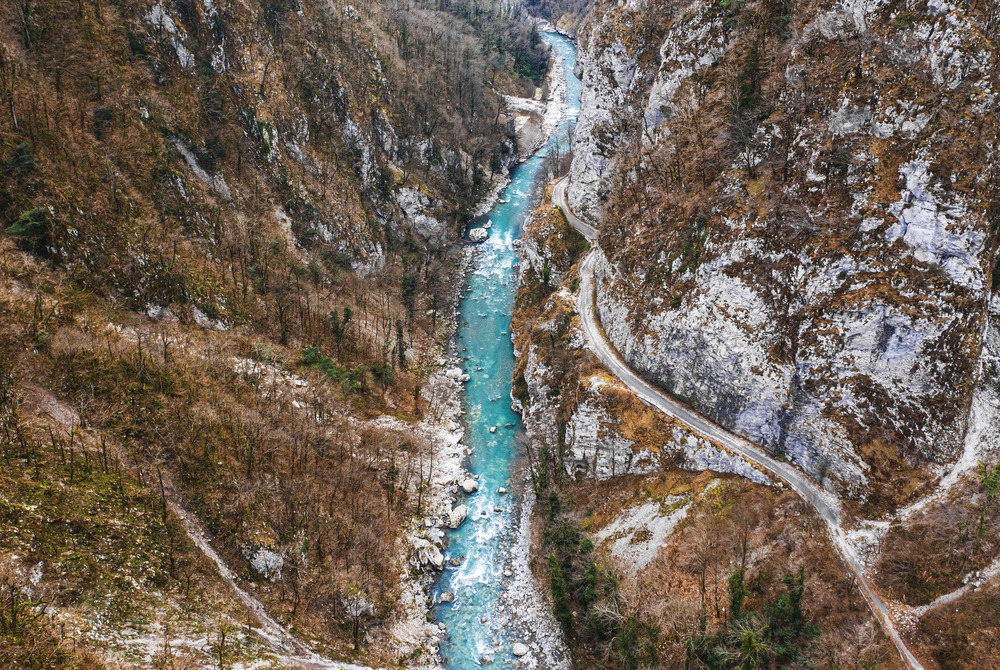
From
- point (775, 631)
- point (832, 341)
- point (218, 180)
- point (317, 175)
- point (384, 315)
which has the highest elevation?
point (317, 175)

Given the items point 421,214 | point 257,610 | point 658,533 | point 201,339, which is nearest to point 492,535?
point 658,533

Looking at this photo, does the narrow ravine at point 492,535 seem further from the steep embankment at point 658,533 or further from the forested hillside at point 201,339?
the forested hillside at point 201,339

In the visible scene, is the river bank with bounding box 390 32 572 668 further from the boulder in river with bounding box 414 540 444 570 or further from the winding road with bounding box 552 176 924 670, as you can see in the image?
the winding road with bounding box 552 176 924 670

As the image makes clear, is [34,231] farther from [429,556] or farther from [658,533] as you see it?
[658,533]

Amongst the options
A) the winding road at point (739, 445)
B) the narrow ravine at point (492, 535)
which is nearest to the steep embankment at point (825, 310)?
the winding road at point (739, 445)

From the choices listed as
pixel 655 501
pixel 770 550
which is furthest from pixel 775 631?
pixel 655 501

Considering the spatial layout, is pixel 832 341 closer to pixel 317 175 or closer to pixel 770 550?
pixel 770 550
